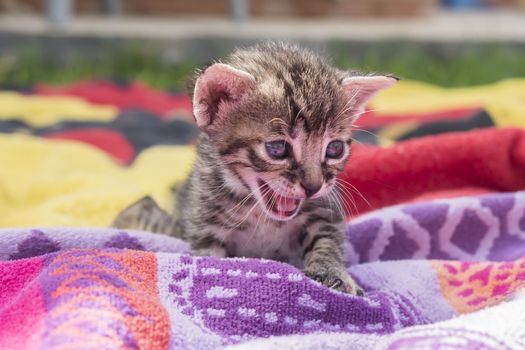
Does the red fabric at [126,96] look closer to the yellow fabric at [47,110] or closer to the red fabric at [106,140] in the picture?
the yellow fabric at [47,110]

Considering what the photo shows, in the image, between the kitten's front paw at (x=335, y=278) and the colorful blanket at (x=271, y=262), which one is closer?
the colorful blanket at (x=271, y=262)

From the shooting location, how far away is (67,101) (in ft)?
11.9

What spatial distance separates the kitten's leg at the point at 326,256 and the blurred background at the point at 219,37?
97.8 inches

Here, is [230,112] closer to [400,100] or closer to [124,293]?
[124,293]

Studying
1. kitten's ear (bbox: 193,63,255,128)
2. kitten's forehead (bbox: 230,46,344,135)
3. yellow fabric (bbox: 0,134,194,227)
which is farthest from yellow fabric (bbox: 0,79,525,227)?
kitten's forehead (bbox: 230,46,344,135)

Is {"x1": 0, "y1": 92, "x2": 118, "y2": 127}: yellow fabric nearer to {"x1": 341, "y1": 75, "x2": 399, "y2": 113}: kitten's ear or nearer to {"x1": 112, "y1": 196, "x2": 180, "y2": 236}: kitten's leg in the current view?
{"x1": 112, "y1": 196, "x2": 180, "y2": 236}: kitten's leg

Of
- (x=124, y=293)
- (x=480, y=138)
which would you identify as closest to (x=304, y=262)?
(x=124, y=293)

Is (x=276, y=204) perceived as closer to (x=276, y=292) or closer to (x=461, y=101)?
(x=276, y=292)

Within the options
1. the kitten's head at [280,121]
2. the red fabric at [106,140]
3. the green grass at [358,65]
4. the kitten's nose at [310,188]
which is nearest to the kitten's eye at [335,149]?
the kitten's head at [280,121]

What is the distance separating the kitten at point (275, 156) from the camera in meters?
1.44

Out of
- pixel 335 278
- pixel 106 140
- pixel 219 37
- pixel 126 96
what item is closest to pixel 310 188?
pixel 335 278

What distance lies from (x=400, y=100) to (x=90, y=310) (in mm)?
2655

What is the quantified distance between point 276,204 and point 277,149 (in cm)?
14

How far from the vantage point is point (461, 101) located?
307cm
